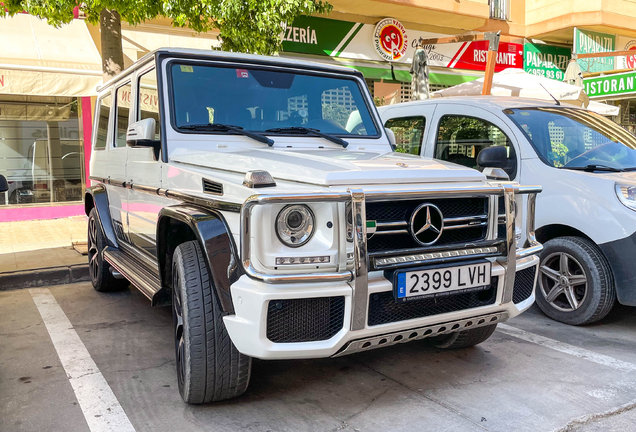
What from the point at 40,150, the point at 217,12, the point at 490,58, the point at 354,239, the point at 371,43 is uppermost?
the point at 371,43

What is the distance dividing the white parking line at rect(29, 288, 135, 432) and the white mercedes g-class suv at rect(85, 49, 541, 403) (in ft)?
1.24

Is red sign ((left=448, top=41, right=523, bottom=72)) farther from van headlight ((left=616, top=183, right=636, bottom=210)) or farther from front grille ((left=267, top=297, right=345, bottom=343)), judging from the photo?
front grille ((left=267, top=297, right=345, bottom=343))

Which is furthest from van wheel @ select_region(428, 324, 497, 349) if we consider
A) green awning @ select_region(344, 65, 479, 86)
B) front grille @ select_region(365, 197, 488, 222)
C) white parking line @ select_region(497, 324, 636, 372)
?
green awning @ select_region(344, 65, 479, 86)

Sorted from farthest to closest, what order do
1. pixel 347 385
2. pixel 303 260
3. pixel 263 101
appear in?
pixel 263 101 → pixel 347 385 → pixel 303 260

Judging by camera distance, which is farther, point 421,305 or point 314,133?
point 314,133

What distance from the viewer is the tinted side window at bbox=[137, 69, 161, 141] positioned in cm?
366

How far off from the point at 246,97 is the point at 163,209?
99 cm

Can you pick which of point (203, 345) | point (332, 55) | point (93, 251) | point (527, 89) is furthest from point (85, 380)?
point (332, 55)

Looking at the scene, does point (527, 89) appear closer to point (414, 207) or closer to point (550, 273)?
point (550, 273)

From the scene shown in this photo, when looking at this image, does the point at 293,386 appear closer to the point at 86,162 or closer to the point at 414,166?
the point at 414,166

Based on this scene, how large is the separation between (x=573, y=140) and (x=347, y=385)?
2.90 meters

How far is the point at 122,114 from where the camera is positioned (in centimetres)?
467

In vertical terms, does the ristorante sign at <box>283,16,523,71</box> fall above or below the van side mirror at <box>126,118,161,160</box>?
above

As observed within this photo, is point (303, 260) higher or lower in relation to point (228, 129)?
lower
